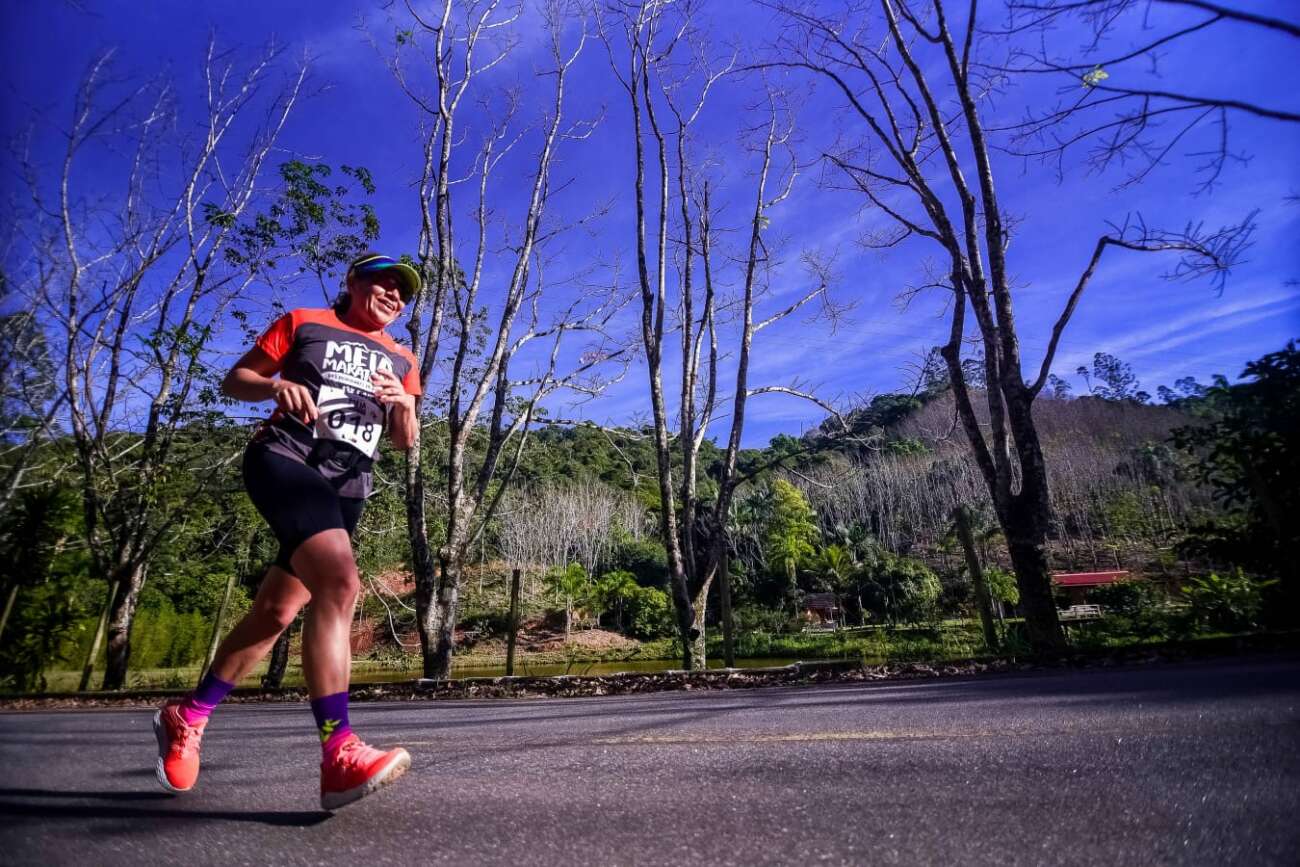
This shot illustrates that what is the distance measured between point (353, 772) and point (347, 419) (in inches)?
38.8

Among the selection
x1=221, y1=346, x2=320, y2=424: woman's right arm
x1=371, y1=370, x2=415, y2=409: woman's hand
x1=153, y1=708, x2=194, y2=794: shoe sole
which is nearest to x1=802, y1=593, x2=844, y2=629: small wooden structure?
x1=371, y1=370, x2=415, y2=409: woman's hand

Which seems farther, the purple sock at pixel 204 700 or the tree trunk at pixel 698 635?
the tree trunk at pixel 698 635

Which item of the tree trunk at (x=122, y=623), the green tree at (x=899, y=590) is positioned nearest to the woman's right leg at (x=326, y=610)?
the tree trunk at (x=122, y=623)

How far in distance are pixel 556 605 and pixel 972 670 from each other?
3111cm

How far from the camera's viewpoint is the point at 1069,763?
62.0 inches

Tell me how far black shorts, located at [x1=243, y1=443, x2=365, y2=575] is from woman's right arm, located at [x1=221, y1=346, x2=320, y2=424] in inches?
5.6

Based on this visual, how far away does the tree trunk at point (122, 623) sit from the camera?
37.1 ft

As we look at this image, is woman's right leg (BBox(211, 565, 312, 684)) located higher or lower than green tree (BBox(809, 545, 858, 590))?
higher

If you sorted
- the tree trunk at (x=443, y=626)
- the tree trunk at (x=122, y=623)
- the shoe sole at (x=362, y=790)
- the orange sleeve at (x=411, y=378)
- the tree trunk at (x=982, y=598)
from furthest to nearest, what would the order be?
the tree trunk at (x=122, y=623)
the tree trunk at (x=443, y=626)
the tree trunk at (x=982, y=598)
the orange sleeve at (x=411, y=378)
the shoe sole at (x=362, y=790)

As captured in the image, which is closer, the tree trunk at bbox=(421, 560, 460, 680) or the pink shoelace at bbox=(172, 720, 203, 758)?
the pink shoelace at bbox=(172, 720, 203, 758)

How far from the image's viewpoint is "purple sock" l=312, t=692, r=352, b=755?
5.14 ft

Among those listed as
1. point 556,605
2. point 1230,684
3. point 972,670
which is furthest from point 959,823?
point 556,605

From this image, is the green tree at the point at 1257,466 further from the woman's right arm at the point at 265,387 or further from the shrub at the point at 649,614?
the shrub at the point at 649,614

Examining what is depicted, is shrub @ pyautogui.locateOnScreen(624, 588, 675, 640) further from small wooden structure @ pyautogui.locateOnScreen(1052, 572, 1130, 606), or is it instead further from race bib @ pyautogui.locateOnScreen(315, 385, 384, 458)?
race bib @ pyautogui.locateOnScreen(315, 385, 384, 458)
